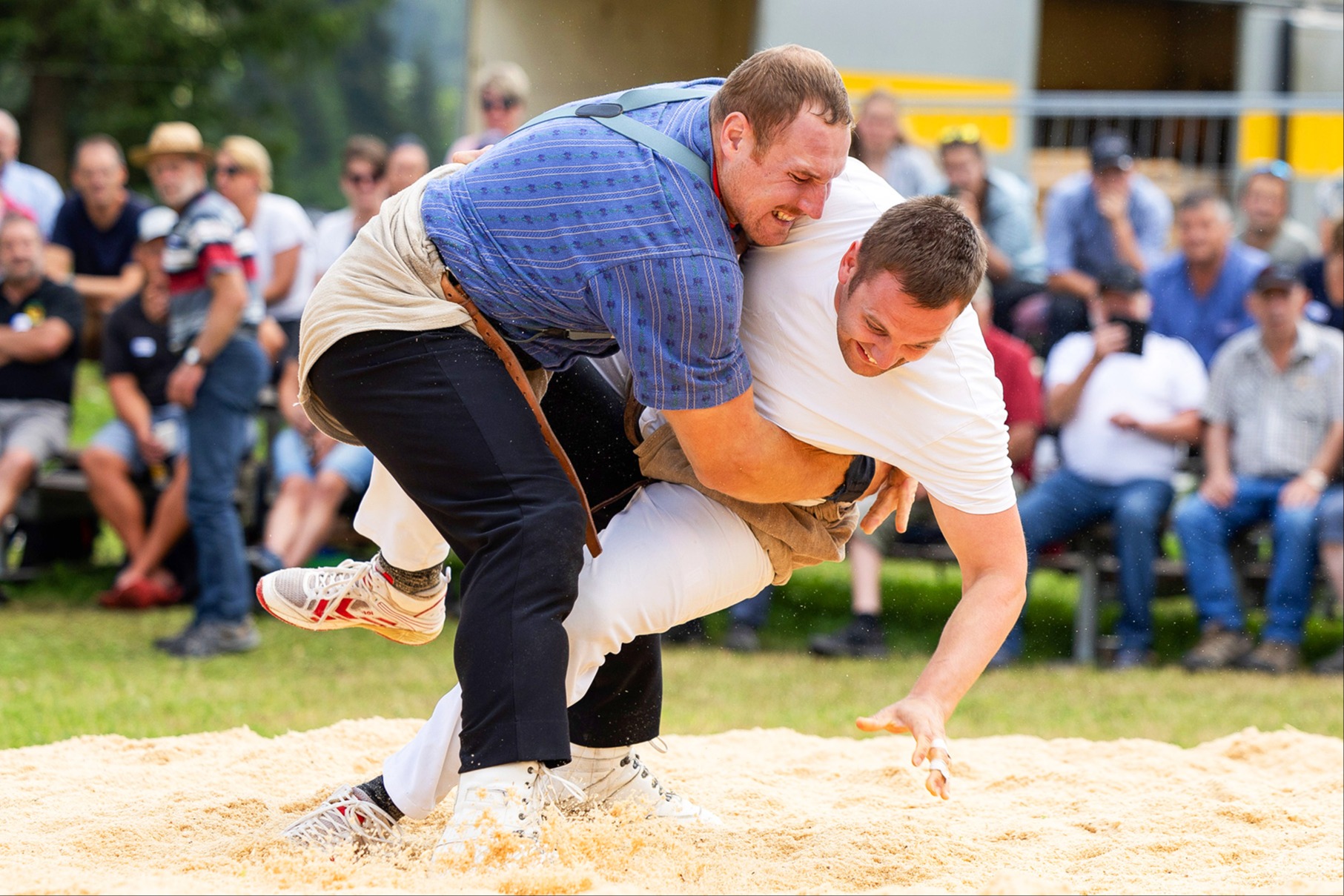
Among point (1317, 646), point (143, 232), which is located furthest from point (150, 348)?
point (1317, 646)

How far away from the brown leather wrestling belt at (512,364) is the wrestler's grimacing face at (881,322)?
65 centimetres

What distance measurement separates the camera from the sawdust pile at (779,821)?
317 cm

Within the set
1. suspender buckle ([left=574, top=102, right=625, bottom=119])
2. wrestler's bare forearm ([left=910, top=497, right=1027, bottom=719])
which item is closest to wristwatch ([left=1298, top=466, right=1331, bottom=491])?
wrestler's bare forearm ([left=910, top=497, right=1027, bottom=719])

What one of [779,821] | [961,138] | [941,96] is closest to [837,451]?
[779,821]

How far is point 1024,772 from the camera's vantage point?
466cm

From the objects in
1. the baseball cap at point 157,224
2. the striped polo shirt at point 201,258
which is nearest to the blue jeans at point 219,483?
the striped polo shirt at point 201,258

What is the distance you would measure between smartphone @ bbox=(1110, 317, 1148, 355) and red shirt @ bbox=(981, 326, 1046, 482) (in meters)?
0.45

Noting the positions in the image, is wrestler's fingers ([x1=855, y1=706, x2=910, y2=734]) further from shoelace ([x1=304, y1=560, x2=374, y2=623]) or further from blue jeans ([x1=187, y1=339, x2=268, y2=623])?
blue jeans ([x1=187, y1=339, x2=268, y2=623])

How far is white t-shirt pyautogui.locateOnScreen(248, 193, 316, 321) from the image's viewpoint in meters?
8.34

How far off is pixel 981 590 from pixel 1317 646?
4.83 m

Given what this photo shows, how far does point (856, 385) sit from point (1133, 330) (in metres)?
4.33

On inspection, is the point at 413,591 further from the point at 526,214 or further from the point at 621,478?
the point at 526,214

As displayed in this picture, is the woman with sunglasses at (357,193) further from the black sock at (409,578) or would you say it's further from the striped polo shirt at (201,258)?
the black sock at (409,578)

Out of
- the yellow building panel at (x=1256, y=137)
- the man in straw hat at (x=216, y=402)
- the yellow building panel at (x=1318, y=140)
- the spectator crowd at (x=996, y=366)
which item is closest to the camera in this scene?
the man in straw hat at (x=216, y=402)
